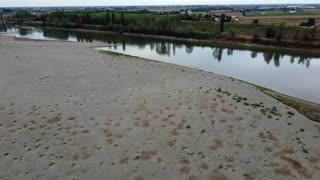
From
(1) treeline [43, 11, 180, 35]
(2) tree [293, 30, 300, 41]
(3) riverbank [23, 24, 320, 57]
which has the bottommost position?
(3) riverbank [23, 24, 320, 57]

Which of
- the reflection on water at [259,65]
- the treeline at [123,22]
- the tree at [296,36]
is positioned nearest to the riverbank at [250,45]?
the tree at [296,36]

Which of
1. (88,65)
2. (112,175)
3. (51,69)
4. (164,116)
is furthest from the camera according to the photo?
(88,65)

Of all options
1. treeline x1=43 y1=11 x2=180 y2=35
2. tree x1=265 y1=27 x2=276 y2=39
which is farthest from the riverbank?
treeline x1=43 y1=11 x2=180 y2=35

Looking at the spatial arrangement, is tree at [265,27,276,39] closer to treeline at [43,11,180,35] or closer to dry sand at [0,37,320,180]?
treeline at [43,11,180,35]

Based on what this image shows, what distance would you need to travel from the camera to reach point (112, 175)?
1048 centimetres

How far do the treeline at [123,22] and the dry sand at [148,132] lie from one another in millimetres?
49091

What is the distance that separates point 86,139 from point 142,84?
913 centimetres

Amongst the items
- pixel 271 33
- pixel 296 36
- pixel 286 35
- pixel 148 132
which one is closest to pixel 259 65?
pixel 296 36

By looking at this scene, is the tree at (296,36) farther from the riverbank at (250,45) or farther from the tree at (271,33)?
the tree at (271,33)

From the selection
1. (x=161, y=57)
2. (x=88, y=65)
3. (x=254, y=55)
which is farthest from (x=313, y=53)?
(x=88, y=65)

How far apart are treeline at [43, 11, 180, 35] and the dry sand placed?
49.1 m

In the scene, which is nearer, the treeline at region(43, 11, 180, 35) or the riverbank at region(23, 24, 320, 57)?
the riverbank at region(23, 24, 320, 57)

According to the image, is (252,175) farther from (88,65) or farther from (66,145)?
(88,65)

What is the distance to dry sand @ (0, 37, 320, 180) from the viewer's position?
35.6 ft
